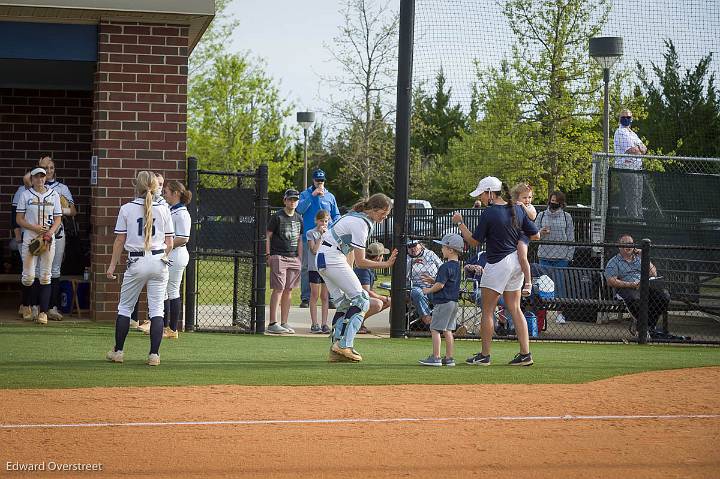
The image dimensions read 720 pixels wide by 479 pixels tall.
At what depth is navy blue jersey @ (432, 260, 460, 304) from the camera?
10344mm

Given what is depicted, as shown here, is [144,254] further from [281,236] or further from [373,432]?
[281,236]

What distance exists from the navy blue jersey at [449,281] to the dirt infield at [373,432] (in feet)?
4.35

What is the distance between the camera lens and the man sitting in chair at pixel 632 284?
13984mm

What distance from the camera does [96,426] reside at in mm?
7180

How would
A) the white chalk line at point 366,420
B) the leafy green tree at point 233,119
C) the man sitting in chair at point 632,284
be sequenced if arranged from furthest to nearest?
the leafy green tree at point 233,119 → the man sitting in chair at point 632,284 → the white chalk line at point 366,420

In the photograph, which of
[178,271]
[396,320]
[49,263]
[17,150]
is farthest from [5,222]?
[396,320]

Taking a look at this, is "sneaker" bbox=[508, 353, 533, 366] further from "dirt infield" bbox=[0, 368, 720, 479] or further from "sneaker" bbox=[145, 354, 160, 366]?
"sneaker" bbox=[145, 354, 160, 366]

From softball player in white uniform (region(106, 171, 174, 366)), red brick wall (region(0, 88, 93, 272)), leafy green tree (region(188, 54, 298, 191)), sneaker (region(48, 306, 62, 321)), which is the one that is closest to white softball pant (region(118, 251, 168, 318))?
softball player in white uniform (region(106, 171, 174, 366))

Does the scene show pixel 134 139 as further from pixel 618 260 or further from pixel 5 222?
pixel 618 260

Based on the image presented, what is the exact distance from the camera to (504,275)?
10.4 m

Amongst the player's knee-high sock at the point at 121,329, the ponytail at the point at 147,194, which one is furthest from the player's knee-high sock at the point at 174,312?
the ponytail at the point at 147,194

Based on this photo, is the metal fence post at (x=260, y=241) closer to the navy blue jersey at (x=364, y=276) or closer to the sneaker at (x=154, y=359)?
the navy blue jersey at (x=364, y=276)

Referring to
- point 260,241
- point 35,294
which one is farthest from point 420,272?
point 35,294

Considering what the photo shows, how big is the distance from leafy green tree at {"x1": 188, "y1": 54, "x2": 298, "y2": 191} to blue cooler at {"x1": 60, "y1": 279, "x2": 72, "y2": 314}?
907 inches
